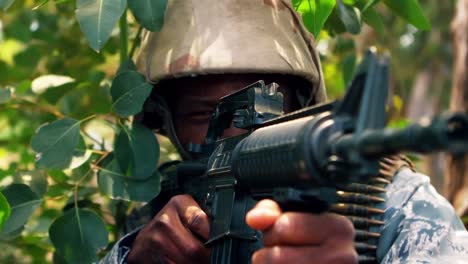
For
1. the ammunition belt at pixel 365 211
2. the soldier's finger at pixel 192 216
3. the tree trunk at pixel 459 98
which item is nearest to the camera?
the ammunition belt at pixel 365 211

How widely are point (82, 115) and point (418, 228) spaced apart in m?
1.34

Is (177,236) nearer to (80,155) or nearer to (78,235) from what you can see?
(78,235)

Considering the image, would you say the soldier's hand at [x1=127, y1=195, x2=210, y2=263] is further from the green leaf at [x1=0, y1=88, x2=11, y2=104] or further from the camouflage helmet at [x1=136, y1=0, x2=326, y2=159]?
the green leaf at [x1=0, y1=88, x2=11, y2=104]

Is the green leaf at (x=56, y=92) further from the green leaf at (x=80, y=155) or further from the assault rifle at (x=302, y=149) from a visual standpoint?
the assault rifle at (x=302, y=149)

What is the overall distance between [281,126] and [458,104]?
85.7 inches

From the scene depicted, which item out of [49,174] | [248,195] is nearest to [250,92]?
[248,195]

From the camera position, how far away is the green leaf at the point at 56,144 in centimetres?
226

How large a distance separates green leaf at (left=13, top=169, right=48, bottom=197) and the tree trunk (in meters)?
1.64

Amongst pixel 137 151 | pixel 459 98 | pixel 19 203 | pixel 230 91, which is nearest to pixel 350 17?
pixel 230 91

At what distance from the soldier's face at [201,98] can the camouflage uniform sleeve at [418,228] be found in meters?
0.54

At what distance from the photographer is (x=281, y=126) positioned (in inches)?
61.6

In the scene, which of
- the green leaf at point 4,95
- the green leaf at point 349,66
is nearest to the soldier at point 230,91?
the green leaf at point 4,95

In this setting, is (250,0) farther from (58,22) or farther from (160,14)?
(58,22)

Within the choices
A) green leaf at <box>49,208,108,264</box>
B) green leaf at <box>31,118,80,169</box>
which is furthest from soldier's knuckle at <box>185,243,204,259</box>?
green leaf at <box>31,118,80,169</box>
